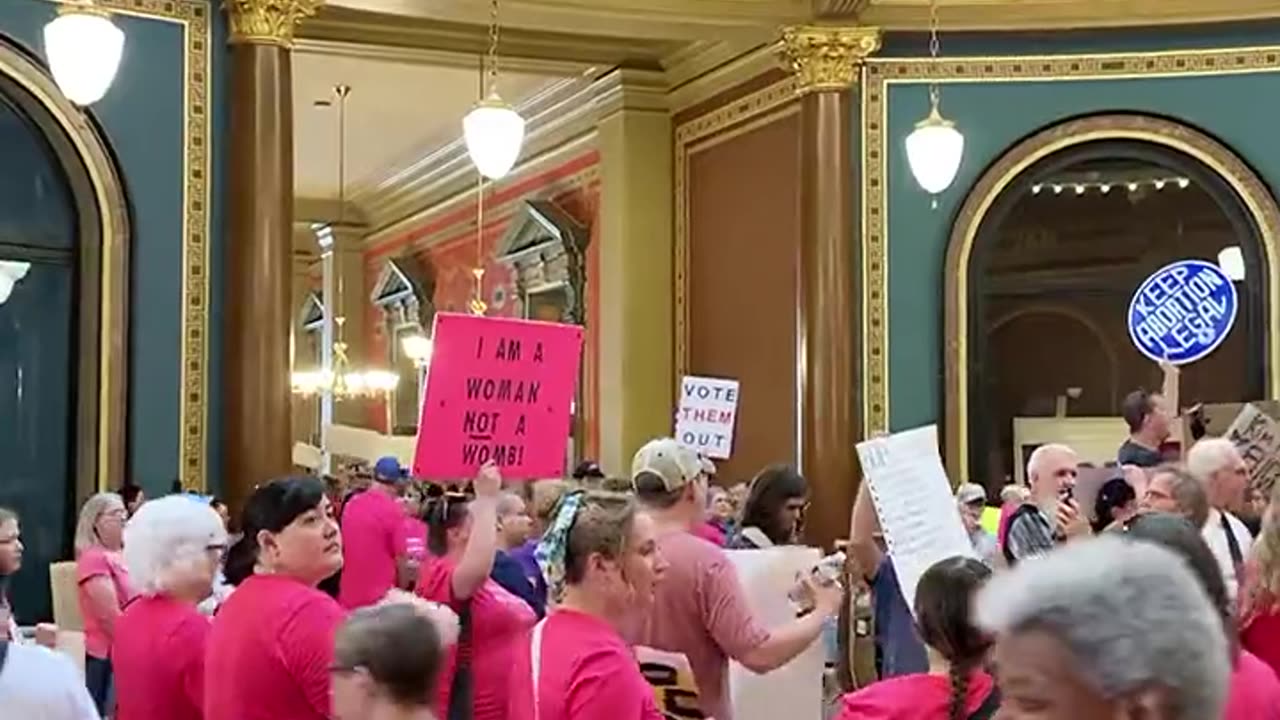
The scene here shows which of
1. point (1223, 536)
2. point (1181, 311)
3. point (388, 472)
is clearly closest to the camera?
point (1223, 536)

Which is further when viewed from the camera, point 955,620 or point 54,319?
point 54,319

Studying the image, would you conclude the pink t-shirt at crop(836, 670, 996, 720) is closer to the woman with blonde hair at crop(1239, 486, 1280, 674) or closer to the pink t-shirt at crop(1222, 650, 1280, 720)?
the pink t-shirt at crop(1222, 650, 1280, 720)

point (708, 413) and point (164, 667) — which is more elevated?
point (708, 413)

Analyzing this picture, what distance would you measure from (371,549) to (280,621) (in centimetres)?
346

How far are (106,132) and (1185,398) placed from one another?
6.91 metres

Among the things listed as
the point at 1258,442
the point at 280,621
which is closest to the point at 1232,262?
the point at 1258,442

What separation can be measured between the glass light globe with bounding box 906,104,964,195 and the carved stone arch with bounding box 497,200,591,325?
570 cm

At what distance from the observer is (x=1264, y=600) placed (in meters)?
4.34

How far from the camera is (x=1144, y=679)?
6.30 ft

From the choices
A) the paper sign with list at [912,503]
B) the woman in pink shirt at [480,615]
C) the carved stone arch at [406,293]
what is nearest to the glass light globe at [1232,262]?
the paper sign with list at [912,503]

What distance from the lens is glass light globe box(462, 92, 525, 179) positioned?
984 cm

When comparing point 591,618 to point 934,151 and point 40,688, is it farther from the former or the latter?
point 934,151

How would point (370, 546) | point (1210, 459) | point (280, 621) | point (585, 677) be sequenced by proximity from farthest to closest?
point (370, 546), point (1210, 459), point (280, 621), point (585, 677)

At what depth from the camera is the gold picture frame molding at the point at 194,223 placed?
10672mm
